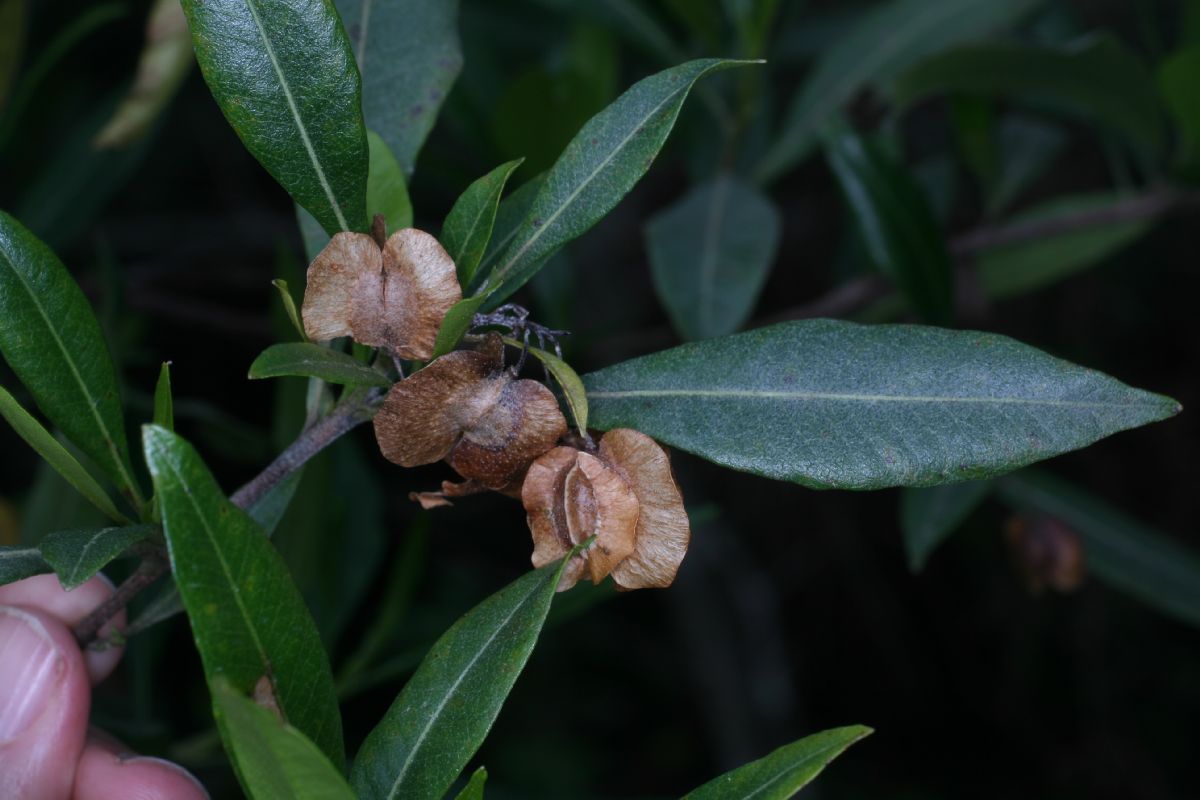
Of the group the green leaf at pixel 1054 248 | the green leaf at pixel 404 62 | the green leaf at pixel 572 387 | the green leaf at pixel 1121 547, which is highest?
the green leaf at pixel 404 62

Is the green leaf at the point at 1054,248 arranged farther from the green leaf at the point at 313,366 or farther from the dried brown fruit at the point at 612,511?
the green leaf at the point at 313,366

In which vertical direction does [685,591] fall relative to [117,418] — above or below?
below

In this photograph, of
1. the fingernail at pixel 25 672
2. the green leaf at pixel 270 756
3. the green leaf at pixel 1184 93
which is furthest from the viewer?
the green leaf at pixel 1184 93

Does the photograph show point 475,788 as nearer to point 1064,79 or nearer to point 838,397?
point 838,397

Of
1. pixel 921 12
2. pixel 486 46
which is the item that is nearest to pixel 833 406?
pixel 921 12

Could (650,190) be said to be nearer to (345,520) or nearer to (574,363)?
(574,363)

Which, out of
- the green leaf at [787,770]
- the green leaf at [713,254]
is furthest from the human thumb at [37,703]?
the green leaf at [713,254]
